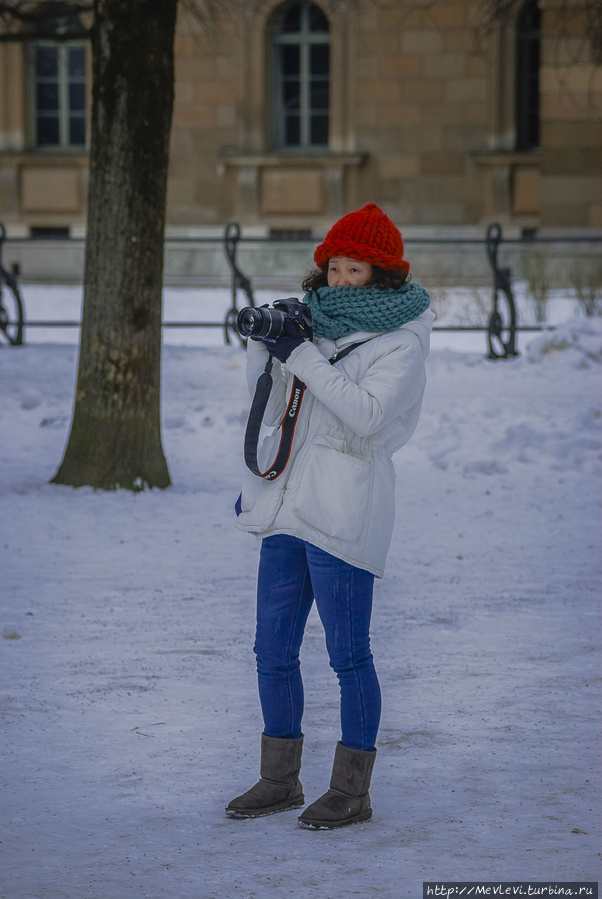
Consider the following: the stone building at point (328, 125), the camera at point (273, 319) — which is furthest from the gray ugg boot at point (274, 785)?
the stone building at point (328, 125)

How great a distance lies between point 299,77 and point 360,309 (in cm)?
1902

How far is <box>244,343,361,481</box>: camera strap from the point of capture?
11.8ft

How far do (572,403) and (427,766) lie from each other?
6.79 meters

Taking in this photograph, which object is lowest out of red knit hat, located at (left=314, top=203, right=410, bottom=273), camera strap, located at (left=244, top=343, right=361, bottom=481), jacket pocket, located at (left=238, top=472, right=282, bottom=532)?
jacket pocket, located at (left=238, top=472, right=282, bottom=532)

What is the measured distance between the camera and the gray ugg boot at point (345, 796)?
3604 mm

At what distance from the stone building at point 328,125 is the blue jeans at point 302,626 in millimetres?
16386

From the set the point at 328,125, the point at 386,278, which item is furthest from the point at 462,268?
the point at 386,278

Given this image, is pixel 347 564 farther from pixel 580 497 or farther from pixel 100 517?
pixel 580 497

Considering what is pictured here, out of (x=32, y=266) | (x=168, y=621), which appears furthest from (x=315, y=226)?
(x=168, y=621)

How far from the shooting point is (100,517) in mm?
7535

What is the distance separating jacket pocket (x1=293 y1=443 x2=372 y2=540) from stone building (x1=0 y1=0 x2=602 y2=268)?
53.6 ft

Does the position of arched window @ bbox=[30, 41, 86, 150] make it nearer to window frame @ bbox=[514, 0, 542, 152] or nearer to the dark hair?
window frame @ bbox=[514, 0, 542, 152]

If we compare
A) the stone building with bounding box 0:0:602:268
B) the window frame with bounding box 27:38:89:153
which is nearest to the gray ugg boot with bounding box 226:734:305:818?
the stone building with bounding box 0:0:602:268

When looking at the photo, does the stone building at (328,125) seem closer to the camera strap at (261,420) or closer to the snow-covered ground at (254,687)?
the snow-covered ground at (254,687)
